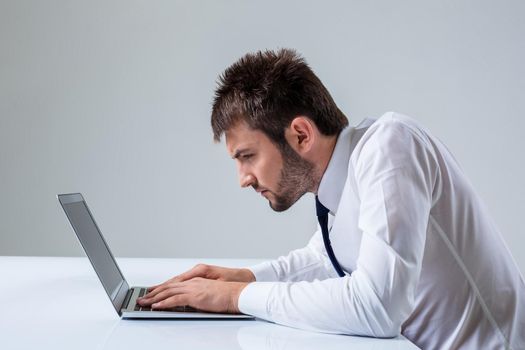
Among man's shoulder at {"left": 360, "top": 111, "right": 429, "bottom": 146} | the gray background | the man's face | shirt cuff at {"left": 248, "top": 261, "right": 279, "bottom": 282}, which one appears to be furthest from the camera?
the gray background

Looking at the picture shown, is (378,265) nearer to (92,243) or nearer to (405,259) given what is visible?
(405,259)

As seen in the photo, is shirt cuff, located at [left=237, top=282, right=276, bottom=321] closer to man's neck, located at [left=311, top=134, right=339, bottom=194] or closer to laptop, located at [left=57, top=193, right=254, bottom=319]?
laptop, located at [left=57, top=193, right=254, bottom=319]

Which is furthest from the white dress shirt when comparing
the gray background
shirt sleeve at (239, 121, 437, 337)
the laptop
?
the gray background

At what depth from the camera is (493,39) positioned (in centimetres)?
478

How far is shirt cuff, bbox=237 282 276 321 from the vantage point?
137 cm

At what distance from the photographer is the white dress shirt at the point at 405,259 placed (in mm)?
1299

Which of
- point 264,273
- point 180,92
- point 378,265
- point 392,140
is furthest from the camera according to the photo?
point 180,92

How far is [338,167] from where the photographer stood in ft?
5.47

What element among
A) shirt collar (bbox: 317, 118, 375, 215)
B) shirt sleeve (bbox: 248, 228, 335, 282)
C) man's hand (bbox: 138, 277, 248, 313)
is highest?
shirt collar (bbox: 317, 118, 375, 215)

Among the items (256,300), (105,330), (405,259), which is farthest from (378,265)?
(105,330)

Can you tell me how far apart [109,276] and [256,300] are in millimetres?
363

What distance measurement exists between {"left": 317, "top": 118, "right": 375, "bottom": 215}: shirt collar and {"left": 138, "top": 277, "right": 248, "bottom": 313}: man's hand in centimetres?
34

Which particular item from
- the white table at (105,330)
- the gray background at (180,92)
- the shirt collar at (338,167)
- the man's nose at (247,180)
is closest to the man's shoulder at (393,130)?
the shirt collar at (338,167)

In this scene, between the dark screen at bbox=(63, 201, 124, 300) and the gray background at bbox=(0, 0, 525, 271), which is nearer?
the dark screen at bbox=(63, 201, 124, 300)
